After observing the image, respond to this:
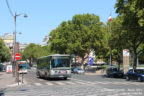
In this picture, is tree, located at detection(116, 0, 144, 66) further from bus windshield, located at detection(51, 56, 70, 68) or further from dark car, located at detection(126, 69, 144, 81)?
bus windshield, located at detection(51, 56, 70, 68)

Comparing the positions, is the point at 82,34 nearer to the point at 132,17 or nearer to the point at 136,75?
the point at 132,17

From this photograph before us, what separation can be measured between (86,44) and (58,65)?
34275 mm

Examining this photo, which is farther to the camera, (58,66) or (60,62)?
(60,62)

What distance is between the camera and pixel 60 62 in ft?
93.3

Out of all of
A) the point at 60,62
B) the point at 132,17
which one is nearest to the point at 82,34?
the point at 132,17

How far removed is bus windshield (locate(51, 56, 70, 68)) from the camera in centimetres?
2819

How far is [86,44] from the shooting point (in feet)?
204

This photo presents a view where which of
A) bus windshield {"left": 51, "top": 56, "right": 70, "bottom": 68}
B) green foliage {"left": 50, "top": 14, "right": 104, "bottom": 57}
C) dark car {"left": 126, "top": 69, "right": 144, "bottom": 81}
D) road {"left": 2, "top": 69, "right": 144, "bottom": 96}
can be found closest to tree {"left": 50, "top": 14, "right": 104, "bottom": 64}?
green foliage {"left": 50, "top": 14, "right": 104, "bottom": 57}

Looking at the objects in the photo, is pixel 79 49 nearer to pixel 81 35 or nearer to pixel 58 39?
pixel 81 35

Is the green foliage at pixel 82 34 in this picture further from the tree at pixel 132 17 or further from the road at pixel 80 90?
the road at pixel 80 90

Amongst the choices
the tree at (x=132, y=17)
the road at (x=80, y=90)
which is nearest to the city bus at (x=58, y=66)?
the road at (x=80, y=90)

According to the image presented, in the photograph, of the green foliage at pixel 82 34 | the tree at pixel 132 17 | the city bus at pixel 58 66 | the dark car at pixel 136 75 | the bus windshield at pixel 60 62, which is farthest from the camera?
the green foliage at pixel 82 34

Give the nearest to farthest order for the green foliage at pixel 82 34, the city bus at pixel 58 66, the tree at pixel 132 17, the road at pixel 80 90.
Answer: the road at pixel 80 90 < the tree at pixel 132 17 < the city bus at pixel 58 66 < the green foliage at pixel 82 34

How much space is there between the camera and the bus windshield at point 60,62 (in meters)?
28.2
